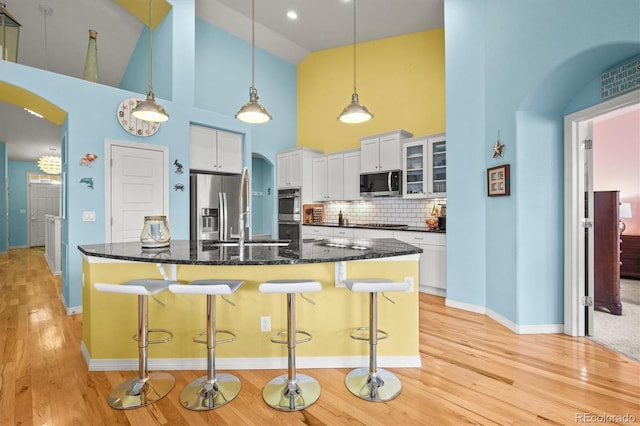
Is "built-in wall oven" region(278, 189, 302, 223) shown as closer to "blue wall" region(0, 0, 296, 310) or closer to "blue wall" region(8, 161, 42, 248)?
"blue wall" region(0, 0, 296, 310)

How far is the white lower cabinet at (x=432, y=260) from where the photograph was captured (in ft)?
13.8

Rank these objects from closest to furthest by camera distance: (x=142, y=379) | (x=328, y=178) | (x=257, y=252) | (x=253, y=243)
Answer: (x=142, y=379)
(x=257, y=252)
(x=253, y=243)
(x=328, y=178)

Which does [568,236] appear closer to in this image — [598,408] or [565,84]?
[565,84]

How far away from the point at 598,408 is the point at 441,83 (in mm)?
4484

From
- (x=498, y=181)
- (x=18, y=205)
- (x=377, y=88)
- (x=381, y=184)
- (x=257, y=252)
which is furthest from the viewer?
(x=18, y=205)

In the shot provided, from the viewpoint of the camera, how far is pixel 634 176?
201 inches

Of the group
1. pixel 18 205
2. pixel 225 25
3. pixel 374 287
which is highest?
pixel 225 25

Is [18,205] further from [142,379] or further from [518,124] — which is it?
[518,124]

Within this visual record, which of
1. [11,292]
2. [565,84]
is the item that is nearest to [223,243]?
[565,84]

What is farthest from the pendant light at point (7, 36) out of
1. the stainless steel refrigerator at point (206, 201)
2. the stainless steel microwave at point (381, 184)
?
the stainless steel microwave at point (381, 184)

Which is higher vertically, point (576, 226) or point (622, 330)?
point (576, 226)

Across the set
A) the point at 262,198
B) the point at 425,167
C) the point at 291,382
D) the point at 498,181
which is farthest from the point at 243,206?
the point at 262,198

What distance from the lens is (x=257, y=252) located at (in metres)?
2.33

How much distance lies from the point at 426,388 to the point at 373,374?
0.37m
